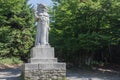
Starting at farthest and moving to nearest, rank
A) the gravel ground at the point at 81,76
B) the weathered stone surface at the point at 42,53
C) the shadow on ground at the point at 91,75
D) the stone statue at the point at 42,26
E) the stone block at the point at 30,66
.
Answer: the shadow on ground at the point at 91,75
the gravel ground at the point at 81,76
the stone statue at the point at 42,26
the weathered stone surface at the point at 42,53
the stone block at the point at 30,66

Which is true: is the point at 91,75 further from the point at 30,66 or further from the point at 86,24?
the point at 30,66

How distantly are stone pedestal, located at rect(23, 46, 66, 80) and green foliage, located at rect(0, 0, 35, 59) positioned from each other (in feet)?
41.8

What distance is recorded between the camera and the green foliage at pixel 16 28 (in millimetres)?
27094

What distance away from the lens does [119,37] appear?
2100 cm

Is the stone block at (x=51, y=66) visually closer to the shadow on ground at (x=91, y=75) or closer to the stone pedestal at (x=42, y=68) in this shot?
the stone pedestal at (x=42, y=68)

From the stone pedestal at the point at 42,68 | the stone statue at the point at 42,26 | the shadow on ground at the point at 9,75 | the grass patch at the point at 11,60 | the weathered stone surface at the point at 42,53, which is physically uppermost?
the stone statue at the point at 42,26

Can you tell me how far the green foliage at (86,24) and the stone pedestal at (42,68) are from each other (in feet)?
22.6

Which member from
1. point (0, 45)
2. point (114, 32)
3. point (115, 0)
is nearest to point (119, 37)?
point (114, 32)

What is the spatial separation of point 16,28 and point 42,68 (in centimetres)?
1495

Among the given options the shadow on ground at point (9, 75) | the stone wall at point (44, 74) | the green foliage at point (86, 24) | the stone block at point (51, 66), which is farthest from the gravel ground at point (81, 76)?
the green foliage at point (86, 24)

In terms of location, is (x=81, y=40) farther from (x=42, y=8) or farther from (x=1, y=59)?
(x=1, y=59)

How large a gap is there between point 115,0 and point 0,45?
10.6 metres

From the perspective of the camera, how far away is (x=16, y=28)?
93.7 ft

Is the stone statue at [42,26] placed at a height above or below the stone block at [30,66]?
above
